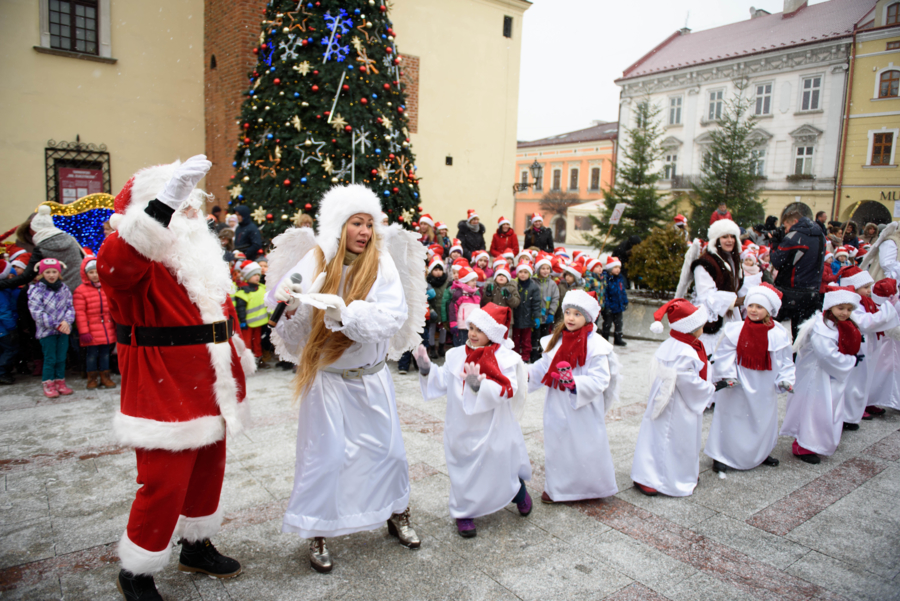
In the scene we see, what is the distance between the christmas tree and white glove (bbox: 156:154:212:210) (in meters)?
5.64

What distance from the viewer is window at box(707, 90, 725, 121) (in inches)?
1200

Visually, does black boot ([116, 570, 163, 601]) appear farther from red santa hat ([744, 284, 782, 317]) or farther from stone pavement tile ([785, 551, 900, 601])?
red santa hat ([744, 284, 782, 317])

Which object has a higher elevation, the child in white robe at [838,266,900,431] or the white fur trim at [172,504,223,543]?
the child in white robe at [838,266,900,431]

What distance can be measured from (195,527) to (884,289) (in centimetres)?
713

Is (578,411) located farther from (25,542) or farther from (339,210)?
(25,542)

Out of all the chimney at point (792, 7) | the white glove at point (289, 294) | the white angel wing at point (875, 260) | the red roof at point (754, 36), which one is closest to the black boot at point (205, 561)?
the white glove at point (289, 294)

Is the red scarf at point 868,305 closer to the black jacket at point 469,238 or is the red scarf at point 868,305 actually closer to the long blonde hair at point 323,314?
the long blonde hair at point 323,314

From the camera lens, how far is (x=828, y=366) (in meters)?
5.04

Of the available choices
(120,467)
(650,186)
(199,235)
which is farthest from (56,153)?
(650,186)

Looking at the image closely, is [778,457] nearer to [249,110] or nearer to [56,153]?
[249,110]

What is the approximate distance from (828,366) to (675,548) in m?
2.82

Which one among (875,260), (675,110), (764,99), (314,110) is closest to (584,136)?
Result: (675,110)

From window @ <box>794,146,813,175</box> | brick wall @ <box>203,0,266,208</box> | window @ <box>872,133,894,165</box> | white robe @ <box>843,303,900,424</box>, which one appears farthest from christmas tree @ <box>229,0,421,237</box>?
window @ <box>794,146,813,175</box>

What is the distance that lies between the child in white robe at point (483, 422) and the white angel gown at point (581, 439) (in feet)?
1.19
